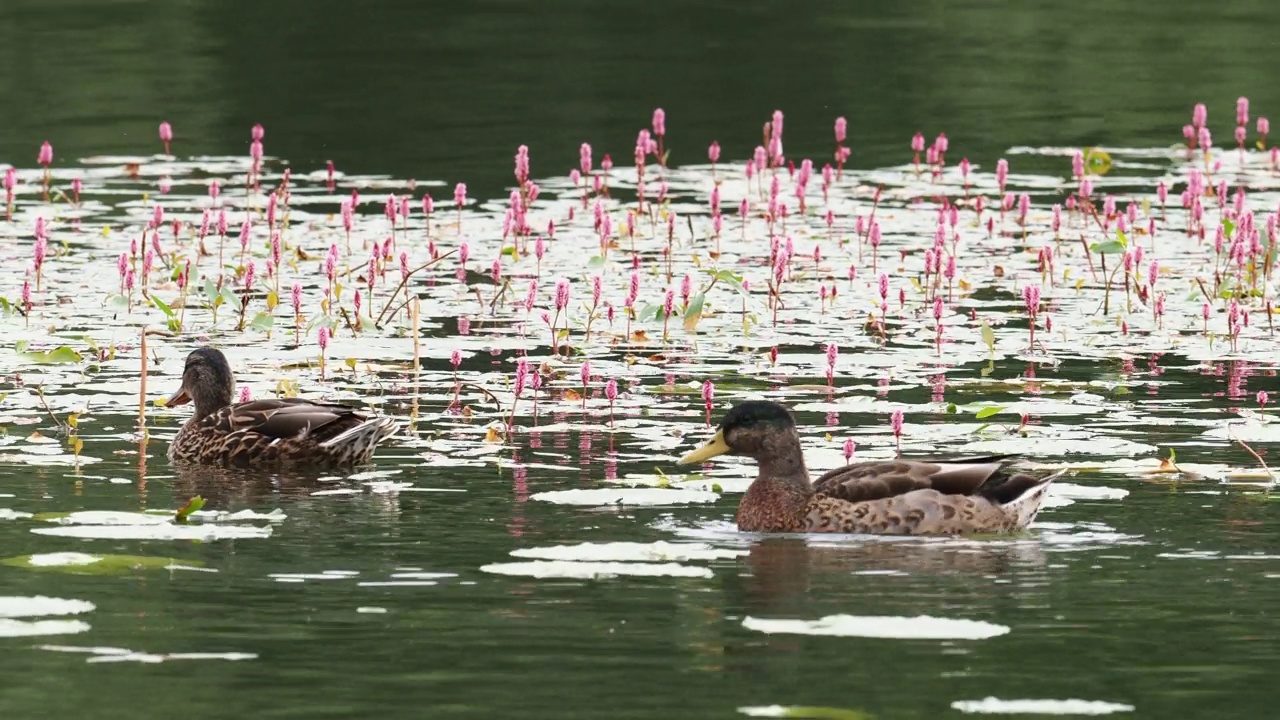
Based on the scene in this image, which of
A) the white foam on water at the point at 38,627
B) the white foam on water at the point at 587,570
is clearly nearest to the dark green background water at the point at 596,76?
the white foam on water at the point at 587,570

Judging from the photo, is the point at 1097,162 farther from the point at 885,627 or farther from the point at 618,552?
the point at 885,627

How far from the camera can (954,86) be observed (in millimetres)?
35625

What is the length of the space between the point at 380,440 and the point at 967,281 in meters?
8.04

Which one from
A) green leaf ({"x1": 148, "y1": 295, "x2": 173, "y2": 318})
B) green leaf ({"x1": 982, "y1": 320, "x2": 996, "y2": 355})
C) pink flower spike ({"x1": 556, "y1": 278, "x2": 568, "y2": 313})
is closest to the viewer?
pink flower spike ({"x1": 556, "y1": 278, "x2": 568, "y2": 313})

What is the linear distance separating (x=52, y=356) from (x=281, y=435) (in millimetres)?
3060

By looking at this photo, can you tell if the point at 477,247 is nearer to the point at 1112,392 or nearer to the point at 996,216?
the point at 996,216

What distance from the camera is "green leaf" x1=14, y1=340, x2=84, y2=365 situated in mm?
16891

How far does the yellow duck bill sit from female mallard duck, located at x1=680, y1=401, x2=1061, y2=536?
34 cm

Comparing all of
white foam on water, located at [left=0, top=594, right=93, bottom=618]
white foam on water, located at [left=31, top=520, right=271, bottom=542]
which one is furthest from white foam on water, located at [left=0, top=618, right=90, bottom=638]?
white foam on water, located at [left=31, top=520, right=271, bottom=542]

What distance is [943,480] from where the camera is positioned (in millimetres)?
12258

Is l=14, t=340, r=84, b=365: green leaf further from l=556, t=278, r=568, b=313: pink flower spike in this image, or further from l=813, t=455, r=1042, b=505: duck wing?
l=813, t=455, r=1042, b=505: duck wing

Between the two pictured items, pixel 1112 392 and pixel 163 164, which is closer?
pixel 1112 392

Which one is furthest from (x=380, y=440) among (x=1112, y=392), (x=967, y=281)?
(x=967, y=281)

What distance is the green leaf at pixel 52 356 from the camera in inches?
665
